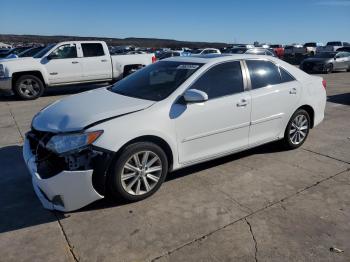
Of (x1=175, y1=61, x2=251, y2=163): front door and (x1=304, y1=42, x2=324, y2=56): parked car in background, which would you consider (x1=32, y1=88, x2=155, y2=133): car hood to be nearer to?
(x1=175, y1=61, x2=251, y2=163): front door

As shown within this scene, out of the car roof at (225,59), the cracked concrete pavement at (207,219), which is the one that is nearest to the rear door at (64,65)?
the cracked concrete pavement at (207,219)

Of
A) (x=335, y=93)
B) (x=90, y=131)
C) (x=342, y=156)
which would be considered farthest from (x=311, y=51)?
(x=90, y=131)

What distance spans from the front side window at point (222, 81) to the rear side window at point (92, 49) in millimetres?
8254

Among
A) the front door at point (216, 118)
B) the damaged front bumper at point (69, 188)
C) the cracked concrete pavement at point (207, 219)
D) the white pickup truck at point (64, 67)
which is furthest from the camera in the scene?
the white pickup truck at point (64, 67)

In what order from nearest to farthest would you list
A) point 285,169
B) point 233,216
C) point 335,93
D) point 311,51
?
point 233,216 → point 285,169 → point 335,93 → point 311,51

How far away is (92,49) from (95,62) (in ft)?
1.59

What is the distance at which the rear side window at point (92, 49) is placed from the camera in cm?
1175

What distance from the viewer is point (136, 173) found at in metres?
3.72

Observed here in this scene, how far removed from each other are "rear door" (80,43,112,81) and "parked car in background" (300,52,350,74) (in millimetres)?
14059

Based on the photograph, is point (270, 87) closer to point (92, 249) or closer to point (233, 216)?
point (233, 216)

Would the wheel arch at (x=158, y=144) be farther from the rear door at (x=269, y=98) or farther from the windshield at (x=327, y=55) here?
the windshield at (x=327, y=55)

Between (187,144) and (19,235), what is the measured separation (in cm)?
200

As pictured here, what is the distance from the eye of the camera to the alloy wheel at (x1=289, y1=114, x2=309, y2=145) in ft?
17.6

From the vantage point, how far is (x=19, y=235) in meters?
3.25
